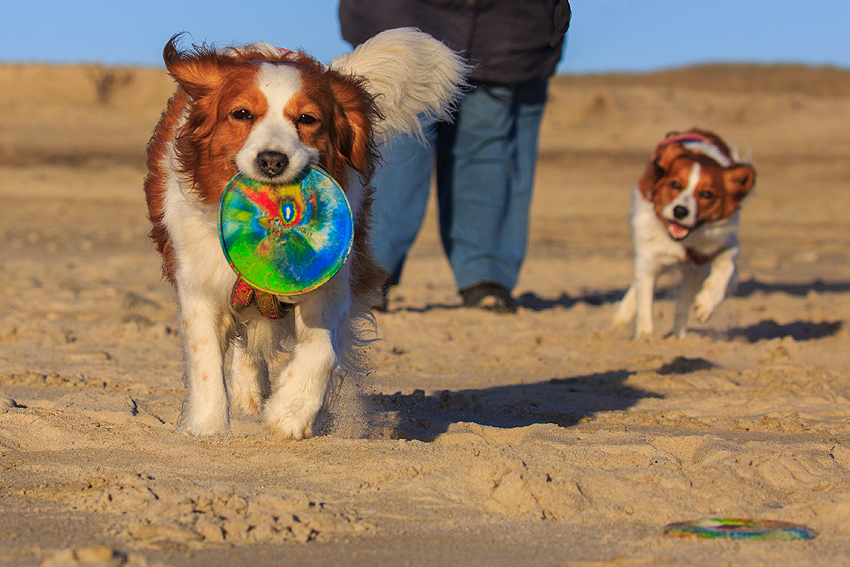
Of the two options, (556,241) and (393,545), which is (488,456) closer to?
→ (393,545)

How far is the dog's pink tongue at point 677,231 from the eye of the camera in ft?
20.3

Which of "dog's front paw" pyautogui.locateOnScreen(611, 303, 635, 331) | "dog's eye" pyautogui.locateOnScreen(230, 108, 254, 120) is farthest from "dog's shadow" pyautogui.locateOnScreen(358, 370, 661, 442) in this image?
"dog's front paw" pyautogui.locateOnScreen(611, 303, 635, 331)

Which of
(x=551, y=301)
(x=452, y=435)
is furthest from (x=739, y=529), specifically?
(x=551, y=301)

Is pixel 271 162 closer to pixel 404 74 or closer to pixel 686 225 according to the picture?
pixel 404 74

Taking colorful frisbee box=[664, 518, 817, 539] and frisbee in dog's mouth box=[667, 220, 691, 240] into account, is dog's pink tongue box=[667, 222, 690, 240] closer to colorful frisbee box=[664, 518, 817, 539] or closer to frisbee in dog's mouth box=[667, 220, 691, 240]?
frisbee in dog's mouth box=[667, 220, 691, 240]

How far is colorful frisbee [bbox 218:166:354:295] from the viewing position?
10.0ft

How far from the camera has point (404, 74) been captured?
3.81 m

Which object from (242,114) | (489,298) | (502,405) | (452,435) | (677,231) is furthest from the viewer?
(489,298)

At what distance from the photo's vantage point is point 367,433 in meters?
3.55

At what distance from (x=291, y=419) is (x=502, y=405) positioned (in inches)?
52.4

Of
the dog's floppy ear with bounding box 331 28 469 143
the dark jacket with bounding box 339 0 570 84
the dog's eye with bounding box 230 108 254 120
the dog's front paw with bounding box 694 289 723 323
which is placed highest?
the dark jacket with bounding box 339 0 570 84

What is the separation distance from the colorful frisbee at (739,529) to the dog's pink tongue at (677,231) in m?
3.94

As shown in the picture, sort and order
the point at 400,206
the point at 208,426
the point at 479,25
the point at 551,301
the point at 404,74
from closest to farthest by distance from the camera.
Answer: the point at 208,426 → the point at 404,74 → the point at 479,25 → the point at 400,206 → the point at 551,301

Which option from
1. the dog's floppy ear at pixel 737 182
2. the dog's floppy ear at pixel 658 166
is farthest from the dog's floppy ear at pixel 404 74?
the dog's floppy ear at pixel 737 182
